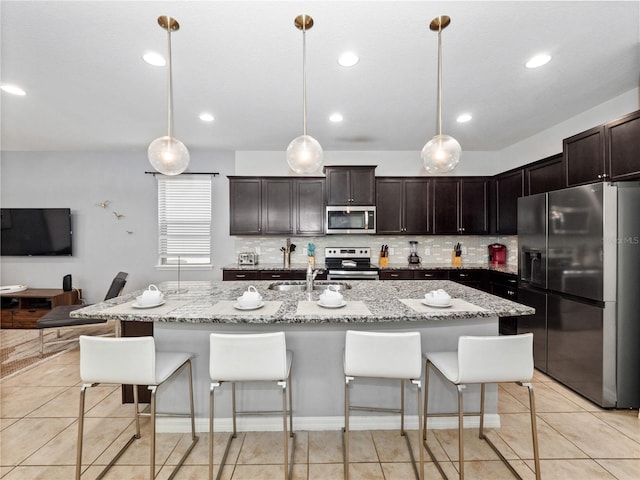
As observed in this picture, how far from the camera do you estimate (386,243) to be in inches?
191

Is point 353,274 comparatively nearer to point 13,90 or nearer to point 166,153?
point 166,153

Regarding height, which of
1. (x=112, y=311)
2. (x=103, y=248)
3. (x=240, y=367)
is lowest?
(x=240, y=367)

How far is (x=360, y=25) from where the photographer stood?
6.37 feet

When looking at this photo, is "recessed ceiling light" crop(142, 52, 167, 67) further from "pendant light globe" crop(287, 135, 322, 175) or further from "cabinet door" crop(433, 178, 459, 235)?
"cabinet door" crop(433, 178, 459, 235)

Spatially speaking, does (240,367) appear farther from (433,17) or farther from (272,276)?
(272,276)

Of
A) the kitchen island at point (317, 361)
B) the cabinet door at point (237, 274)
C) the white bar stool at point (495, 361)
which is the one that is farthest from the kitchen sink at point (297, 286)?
the cabinet door at point (237, 274)

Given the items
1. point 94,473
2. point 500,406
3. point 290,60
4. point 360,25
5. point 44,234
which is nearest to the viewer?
point 94,473

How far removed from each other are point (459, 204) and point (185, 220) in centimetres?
436

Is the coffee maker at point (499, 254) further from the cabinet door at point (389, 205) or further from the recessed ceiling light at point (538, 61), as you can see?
the recessed ceiling light at point (538, 61)

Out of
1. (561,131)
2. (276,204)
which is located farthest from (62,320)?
(561,131)

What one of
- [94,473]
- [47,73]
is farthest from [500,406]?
[47,73]

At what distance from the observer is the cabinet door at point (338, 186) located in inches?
175

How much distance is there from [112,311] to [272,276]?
253 centimetres

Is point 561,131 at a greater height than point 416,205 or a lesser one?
greater
